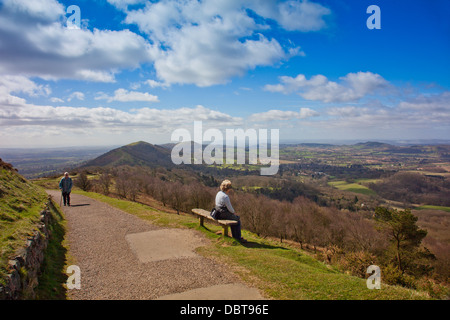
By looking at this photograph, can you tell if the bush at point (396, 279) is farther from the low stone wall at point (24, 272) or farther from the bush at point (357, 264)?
the low stone wall at point (24, 272)

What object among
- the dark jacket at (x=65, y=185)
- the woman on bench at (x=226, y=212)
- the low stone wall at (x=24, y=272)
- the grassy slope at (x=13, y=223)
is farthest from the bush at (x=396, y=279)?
the dark jacket at (x=65, y=185)

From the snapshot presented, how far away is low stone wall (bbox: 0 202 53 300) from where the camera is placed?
15.4 ft

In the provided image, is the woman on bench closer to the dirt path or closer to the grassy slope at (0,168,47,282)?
the dirt path

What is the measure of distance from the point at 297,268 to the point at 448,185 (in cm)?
19917

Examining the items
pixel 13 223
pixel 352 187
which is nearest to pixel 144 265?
pixel 13 223

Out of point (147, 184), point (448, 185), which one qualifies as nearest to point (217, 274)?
point (147, 184)

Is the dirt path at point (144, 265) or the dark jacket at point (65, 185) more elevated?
the dark jacket at point (65, 185)

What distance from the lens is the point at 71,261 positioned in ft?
27.8

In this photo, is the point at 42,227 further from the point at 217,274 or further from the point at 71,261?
the point at 217,274

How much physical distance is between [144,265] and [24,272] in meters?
3.39

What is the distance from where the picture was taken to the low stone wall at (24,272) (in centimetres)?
470

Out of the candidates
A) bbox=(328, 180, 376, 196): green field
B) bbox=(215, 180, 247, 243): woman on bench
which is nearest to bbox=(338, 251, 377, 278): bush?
bbox=(215, 180, 247, 243): woman on bench

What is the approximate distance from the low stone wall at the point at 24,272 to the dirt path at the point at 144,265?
3.60 ft
